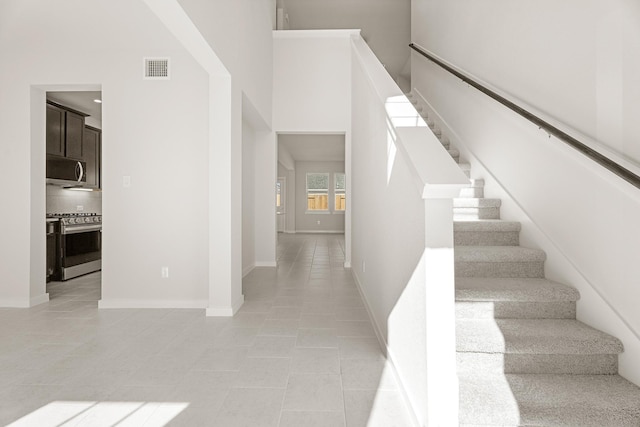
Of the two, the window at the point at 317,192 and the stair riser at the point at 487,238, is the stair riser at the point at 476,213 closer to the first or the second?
the stair riser at the point at 487,238

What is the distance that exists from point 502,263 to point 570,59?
1432mm

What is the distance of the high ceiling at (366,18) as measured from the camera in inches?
290

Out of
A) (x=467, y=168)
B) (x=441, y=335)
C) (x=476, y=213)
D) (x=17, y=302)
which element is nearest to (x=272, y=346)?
(x=441, y=335)

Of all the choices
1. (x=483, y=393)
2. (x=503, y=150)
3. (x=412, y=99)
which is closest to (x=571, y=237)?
(x=503, y=150)

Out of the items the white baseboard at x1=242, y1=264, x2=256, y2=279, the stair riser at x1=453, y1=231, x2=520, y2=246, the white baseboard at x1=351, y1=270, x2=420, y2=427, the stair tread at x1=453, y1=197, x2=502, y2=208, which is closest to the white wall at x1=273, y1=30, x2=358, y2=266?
the white baseboard at x1=242, y1=264, x2=256, y2=279

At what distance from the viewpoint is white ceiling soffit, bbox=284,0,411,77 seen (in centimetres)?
738

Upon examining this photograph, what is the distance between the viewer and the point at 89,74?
145 inches

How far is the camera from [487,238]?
266cm

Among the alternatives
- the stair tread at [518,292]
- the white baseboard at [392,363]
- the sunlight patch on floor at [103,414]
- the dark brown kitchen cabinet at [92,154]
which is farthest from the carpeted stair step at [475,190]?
the dark brown kitchen cabinet at [92,154]

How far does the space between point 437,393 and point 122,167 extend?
3.68 metres

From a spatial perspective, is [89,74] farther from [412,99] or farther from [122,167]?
[412,99]

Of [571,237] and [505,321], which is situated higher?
[571,237]

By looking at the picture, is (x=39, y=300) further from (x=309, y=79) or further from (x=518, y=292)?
(x=309, y=79)

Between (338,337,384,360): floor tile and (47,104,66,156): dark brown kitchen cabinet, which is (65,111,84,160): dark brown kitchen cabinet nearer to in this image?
(47,104,66,156): dark brown kitchen cabinet
